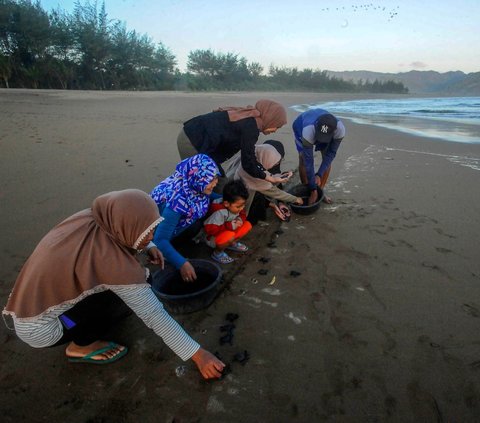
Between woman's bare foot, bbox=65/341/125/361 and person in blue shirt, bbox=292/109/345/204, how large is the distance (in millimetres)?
2676

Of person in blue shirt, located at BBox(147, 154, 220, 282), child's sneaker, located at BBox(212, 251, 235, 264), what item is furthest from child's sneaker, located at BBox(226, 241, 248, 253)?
person in blue shirt, located at BBox(147, 154, 220, 282)

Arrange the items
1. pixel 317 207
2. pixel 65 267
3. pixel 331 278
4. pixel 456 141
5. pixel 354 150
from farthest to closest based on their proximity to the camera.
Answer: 1. pixel 456 141
2. pixel 354 150
3. pixel 317 207
4. pixel 331 278
5. pixel 65 267

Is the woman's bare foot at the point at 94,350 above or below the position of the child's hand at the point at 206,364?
below

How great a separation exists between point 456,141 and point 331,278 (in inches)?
263

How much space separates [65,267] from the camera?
1.41m

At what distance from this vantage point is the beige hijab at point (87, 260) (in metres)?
1.41

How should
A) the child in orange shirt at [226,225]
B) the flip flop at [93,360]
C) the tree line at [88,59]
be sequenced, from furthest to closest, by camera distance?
1. the tree line at [88,59]
2. the child in orange shirt at [226,225]
3. the flip flop at [93,360]

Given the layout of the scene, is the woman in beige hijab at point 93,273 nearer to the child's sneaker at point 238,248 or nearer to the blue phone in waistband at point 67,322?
the blue phone in waistband at point 67,322

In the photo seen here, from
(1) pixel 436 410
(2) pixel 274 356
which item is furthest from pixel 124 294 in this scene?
(1) pixel 436 410

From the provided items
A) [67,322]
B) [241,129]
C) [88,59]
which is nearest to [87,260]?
[67,322]

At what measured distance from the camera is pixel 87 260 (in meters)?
1.41

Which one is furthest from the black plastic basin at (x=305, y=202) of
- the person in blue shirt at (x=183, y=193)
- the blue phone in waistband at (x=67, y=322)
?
the blue phone in waistband at (x=67, y=322)

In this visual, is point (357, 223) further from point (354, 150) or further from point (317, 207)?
point (354, 150)

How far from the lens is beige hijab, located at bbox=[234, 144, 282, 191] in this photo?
3195 millimetres
